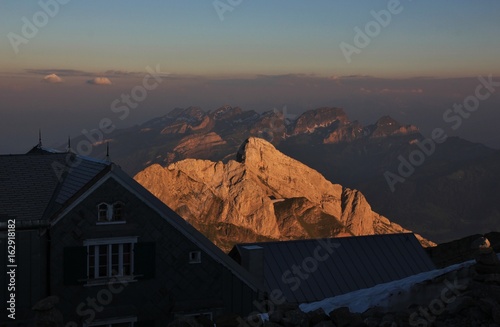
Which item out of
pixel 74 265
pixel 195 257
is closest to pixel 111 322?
pixel 74 265

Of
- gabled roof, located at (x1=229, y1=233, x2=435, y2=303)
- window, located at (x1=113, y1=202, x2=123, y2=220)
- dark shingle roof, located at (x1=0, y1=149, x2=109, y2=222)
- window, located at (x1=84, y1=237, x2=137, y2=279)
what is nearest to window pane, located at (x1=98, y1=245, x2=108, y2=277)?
window, located at (x1=84, y1=237, x2=137, y2=279)

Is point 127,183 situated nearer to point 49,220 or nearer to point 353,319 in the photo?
point 49,220

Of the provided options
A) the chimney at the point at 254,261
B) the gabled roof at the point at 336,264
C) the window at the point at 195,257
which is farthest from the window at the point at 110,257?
the gabled roof at the point at 336,264

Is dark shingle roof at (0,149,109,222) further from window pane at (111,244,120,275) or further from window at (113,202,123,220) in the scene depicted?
window pane at (111,244,120,275)

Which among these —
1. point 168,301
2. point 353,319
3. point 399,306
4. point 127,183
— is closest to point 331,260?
point 168,301

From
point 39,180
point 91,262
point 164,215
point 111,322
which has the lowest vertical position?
point 111,322

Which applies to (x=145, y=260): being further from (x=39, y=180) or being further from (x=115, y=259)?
(x=39, y=180)
